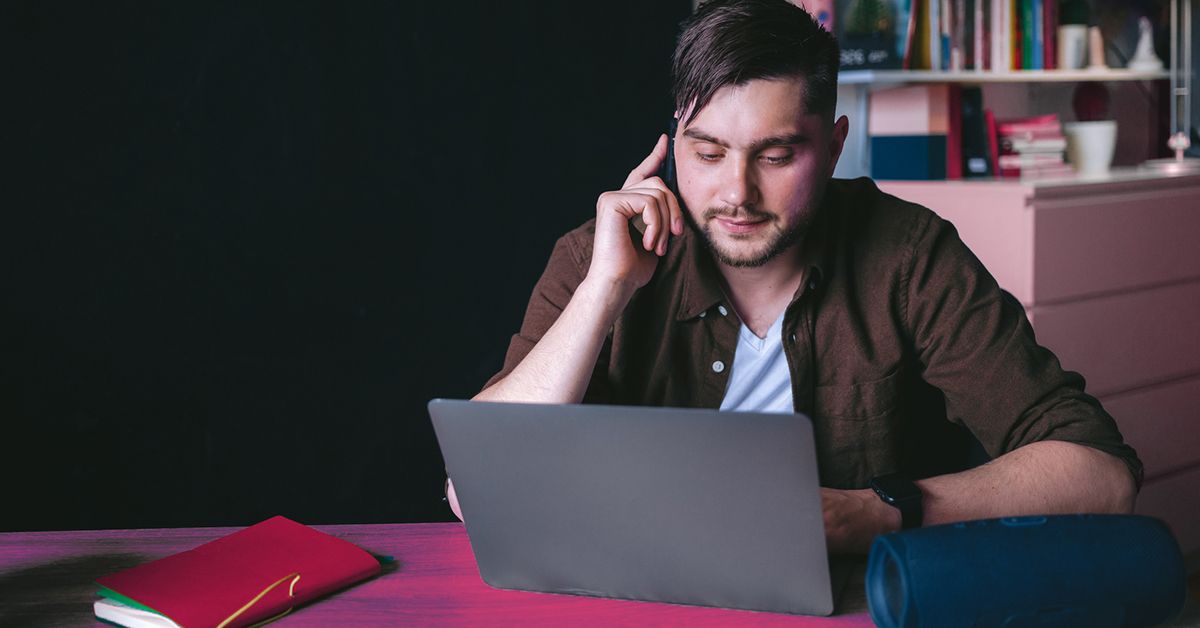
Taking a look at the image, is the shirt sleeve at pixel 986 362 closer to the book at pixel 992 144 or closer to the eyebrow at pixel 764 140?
the eyebrow at pixel 764 140

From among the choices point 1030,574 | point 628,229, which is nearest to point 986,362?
point 628,229

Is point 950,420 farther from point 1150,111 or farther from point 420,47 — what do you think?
point 1150,111

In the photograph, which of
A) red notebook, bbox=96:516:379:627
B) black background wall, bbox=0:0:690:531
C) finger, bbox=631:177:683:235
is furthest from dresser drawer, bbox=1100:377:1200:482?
red notebook, bbox=96:516:379:627

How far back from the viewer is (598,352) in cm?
157

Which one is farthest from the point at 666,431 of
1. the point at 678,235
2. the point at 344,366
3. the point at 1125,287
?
the point at 1125,287

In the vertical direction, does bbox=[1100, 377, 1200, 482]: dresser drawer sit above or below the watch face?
below

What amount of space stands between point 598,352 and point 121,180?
4.45 feet

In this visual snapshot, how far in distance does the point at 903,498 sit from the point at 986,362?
393mm

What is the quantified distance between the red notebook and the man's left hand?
1.56ft

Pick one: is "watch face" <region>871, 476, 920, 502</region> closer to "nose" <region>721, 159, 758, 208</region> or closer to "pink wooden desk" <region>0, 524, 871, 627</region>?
"pink wooden desk" <region>0, 524, 871, 627</region>

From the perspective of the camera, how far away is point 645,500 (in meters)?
1.03

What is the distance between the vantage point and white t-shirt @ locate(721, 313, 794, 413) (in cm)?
169

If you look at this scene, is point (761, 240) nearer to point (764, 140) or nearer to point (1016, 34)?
point (764, 140)

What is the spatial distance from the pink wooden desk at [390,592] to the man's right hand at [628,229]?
0.44 m
